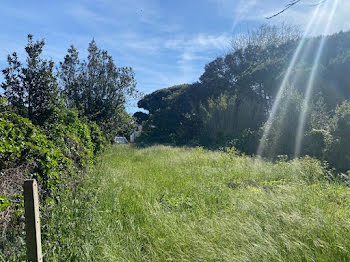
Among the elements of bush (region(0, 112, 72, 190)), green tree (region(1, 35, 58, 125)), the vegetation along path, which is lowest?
the vegetation along path

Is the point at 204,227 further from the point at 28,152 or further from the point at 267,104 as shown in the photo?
the point at 267,104

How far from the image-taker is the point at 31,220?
1.46 metres

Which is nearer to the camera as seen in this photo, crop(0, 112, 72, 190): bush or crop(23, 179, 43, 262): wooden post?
crop(23, 179, 43, 262): wooden post

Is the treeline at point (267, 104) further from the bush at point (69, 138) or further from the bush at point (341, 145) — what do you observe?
the bush at point (69, 138)

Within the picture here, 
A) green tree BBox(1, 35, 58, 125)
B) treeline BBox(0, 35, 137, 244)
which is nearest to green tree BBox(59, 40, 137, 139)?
treeline BBox(0, 35, 137, 244)

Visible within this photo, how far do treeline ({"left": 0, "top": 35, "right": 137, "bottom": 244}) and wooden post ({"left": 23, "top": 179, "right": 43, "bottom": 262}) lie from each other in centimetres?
80

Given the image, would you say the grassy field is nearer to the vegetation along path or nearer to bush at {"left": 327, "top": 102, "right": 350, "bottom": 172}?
the vegetation along path

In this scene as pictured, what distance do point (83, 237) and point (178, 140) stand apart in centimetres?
1865

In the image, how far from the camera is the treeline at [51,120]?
97.7 inches

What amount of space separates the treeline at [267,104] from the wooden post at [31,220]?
27.1 feet

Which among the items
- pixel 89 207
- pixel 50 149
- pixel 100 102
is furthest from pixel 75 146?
pixel 100 102

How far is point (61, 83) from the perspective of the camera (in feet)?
33.7

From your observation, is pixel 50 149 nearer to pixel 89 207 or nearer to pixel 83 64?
pixel 89 207

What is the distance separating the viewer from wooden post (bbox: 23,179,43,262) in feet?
4.75
